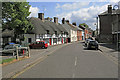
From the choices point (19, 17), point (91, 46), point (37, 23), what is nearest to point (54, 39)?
point (37, 23)

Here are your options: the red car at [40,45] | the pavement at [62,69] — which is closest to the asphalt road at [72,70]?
the pavement at [62,69]

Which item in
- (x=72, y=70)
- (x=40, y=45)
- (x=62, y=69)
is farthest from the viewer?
(x=40, y=45)

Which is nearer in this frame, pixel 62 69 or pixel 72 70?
pixel 72 70

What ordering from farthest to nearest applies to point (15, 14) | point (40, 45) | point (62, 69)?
point (40, 45), point (15, 14), point (62, 69)

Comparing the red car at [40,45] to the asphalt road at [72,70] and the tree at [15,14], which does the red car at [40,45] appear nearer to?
the tree at [15,14]

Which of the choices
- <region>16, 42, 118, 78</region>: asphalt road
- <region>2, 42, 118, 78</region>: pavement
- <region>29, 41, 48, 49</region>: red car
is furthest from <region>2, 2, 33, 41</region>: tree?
<region>16, 42, 118, 78</region>: asphalt road

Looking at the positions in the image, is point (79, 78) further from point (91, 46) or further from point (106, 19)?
point (106, 19)

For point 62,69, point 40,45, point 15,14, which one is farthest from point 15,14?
point 62,69

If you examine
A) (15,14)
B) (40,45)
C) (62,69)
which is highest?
(15,14)

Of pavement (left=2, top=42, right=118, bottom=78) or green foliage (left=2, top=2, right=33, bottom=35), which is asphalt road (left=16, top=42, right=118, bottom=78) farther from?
green foliage (left=2, top=2, right=33, bottom=35)

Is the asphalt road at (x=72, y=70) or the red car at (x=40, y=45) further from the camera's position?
the red car at (x=40, y=45)

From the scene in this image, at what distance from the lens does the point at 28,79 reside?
8.09 metres

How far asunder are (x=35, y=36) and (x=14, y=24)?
645 inches

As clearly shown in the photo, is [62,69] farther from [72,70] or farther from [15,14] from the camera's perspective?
[15,14]
